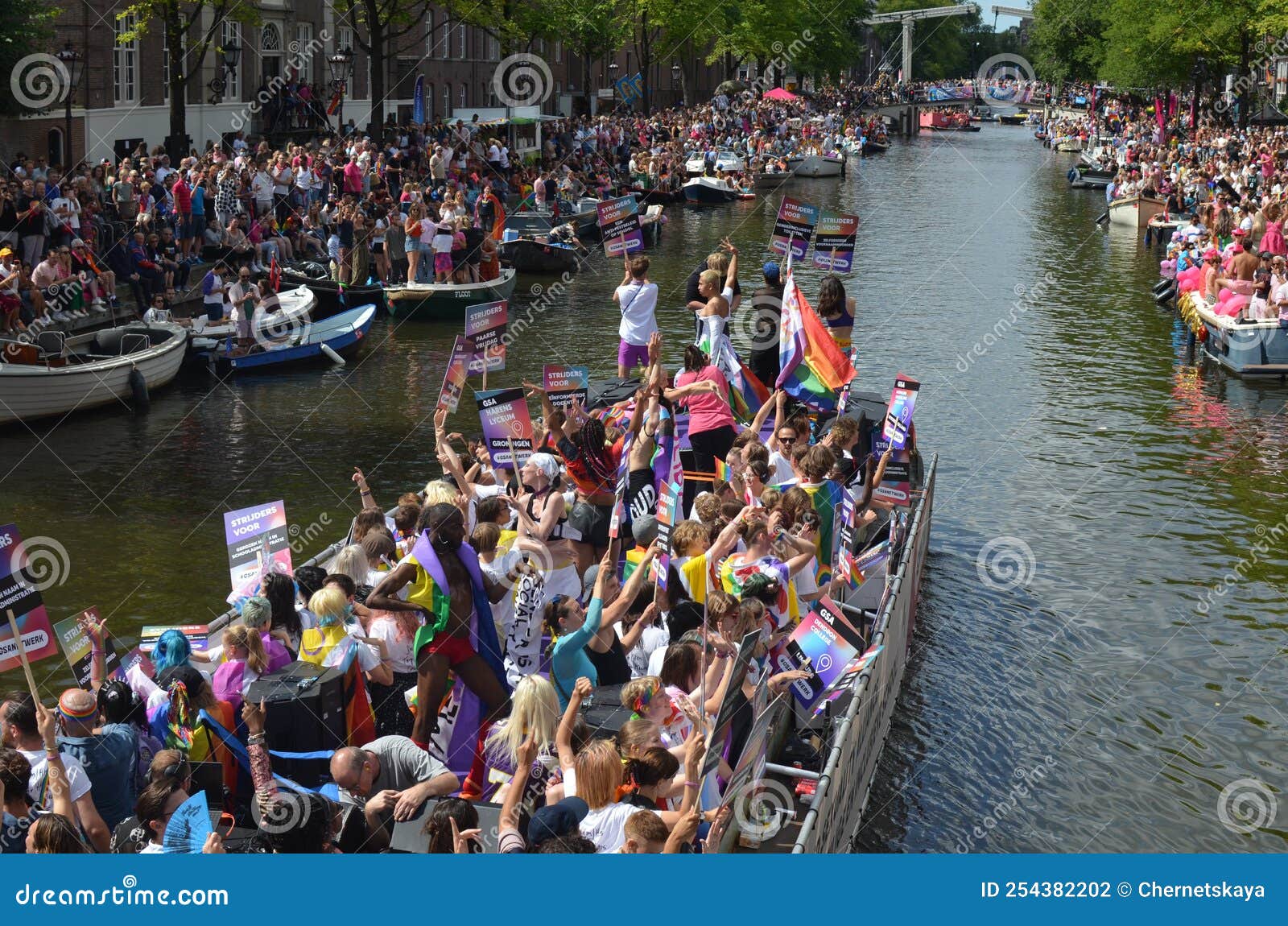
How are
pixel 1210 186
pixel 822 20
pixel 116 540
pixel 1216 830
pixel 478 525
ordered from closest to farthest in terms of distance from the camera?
pixel 478 525
pixel 1216 830
pixel 116 540
pixel 1210 186
pixel 822 20

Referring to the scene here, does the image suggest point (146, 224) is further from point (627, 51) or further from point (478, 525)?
point (627, 51)

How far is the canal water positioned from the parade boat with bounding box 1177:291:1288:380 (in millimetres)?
318

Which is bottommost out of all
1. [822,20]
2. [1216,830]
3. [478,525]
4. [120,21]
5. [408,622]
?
[1216,830]

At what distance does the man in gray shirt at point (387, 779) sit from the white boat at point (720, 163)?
49.0m

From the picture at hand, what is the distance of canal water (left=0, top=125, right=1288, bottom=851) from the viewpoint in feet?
37.1

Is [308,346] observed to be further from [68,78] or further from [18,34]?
[68,78]

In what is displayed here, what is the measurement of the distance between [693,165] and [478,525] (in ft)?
157

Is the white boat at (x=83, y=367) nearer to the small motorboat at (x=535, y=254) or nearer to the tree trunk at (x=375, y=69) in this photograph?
the small motorboat at (x=535, y=254)

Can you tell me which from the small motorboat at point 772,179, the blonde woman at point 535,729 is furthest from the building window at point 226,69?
the blonde woman at point 535,729

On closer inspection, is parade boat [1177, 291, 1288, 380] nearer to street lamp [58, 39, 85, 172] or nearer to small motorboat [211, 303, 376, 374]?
small motorboat [211, 303, 376, 374]

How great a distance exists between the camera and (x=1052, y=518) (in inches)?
688

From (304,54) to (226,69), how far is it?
6805 mm

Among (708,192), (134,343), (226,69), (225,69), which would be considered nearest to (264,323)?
(134,343)

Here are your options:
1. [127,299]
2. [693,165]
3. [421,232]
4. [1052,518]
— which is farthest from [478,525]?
[693,165]
